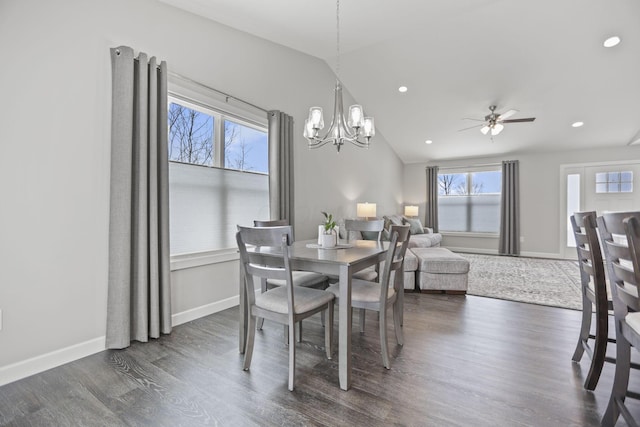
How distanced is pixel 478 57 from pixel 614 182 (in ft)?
14.5

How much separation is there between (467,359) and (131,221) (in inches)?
110

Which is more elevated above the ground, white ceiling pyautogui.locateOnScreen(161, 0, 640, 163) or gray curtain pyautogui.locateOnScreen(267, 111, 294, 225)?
white ceiling pyautogui.locateOnScreen(161, 0, 640, 163)

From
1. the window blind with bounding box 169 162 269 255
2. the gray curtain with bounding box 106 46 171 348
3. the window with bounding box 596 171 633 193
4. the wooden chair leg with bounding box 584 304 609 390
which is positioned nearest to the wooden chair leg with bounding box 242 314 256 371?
the gray curtain with bounding box 106 46 171 348

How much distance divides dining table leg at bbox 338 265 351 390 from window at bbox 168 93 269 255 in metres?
1.88

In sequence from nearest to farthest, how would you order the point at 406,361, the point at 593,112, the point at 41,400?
the point at 41,400 → the point at 406,361 → the point at 593,112

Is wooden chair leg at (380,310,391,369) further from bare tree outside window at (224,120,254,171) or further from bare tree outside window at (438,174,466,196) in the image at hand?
bare tree outside window at (438,174,466,196)

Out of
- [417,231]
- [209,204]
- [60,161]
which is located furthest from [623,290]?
[417,231]

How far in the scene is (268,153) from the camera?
12.4ft

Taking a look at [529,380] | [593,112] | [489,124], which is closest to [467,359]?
[529,380]

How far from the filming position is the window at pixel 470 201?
7.27 meters

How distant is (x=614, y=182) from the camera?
6.03 m

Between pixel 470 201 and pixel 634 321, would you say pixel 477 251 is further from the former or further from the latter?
pixel 634 321

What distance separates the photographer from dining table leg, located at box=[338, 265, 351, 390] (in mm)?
1771

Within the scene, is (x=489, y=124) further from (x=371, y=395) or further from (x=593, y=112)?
(x=371, y=395)
